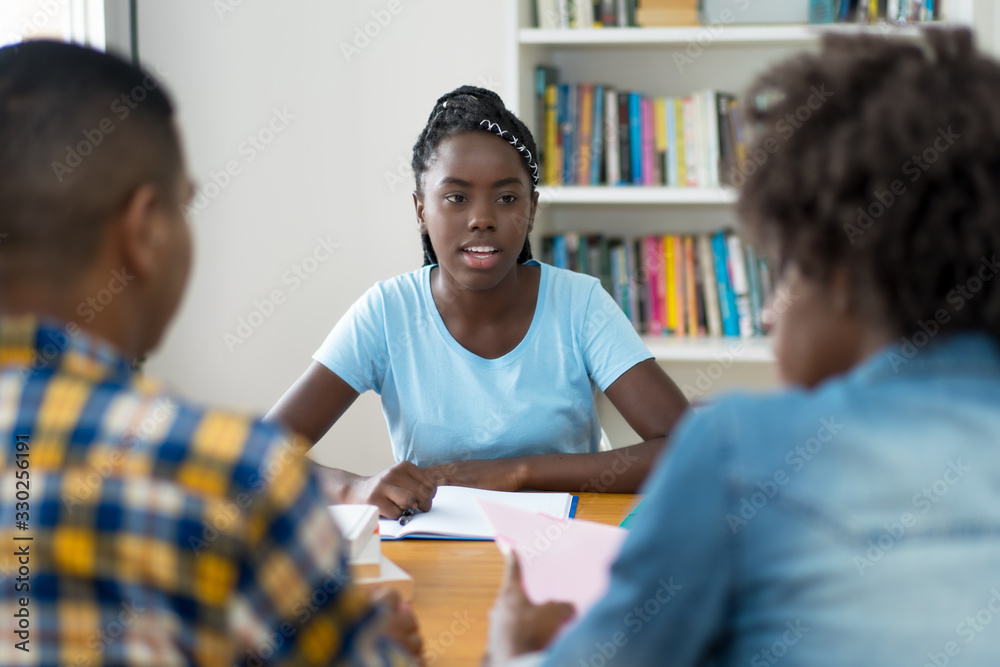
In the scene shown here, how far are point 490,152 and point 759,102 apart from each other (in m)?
1.11

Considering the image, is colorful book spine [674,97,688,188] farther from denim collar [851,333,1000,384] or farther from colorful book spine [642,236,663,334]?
denim collar [851,333,1000,384]

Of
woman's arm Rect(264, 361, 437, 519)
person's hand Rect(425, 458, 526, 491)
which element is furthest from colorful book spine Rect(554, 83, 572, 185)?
person's hand Rect(425, 458, 526, 491)

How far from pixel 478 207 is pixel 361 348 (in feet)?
1.14

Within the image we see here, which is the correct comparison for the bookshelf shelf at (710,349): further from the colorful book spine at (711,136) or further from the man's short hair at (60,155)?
the man's short hair at (60,155)

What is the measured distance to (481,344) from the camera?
1783 millimetres

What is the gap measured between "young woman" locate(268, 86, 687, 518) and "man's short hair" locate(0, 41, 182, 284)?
1.03 m

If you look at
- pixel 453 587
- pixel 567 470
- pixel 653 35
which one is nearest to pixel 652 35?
pixel 653 35

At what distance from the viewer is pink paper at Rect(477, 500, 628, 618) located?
2.97ft

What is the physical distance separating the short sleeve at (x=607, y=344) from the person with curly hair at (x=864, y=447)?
1070 millimetres

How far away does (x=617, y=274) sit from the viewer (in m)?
2.52

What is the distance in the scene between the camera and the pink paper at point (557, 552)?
0.90m

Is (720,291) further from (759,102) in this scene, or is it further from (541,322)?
(759,102)

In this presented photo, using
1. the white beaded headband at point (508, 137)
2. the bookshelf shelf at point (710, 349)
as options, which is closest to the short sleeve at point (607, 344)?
the white beaded headband at point (508, 137)

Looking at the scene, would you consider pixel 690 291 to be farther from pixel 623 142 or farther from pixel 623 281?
pixel 623 142
